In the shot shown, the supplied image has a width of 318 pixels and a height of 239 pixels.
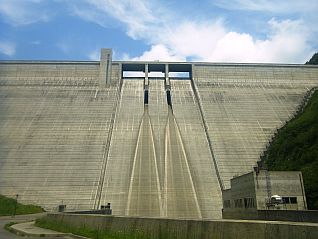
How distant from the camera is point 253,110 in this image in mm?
39875

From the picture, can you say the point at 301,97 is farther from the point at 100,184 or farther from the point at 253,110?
the point at 100,184

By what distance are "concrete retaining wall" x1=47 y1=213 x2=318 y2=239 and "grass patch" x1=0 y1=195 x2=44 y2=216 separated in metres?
18.5

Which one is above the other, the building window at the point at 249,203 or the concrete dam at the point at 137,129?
the concrete dam at the point at 137,129

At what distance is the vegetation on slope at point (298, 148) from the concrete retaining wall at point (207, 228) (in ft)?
65.6

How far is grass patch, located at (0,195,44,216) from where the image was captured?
2656 cm

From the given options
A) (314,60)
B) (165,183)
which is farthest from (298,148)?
(314,60)

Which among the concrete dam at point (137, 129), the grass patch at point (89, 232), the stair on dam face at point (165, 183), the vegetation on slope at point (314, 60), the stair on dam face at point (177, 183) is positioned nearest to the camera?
the grass patch at point (89, 232)

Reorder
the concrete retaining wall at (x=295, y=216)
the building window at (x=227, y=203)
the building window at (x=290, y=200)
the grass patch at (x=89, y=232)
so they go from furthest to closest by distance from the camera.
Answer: the building window at (x=227, y=203) → the building window at (x=290, y=200) → the concrete retaining wall at (x=295, y=216) → the grass patch at (x=89, y=232)

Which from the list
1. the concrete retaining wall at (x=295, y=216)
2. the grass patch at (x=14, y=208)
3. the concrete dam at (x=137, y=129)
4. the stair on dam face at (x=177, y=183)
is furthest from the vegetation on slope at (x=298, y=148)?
the grass patch at (x=14, y=208)

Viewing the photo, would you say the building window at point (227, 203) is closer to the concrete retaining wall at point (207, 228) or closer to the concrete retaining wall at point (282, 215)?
the concrete retaining wall at point (282, 215)

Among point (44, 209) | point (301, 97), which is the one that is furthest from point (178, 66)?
point (44, 209)

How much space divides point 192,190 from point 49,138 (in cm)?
1543

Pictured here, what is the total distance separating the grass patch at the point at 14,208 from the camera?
2656 centimetres

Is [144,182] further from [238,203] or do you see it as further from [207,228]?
[207,228]
